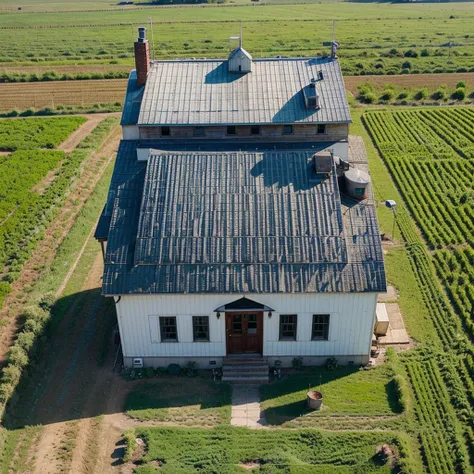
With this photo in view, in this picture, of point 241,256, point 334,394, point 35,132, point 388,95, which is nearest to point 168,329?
point 241,256

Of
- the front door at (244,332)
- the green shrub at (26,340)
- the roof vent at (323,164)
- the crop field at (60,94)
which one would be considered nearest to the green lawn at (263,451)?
the front door at (244,332)

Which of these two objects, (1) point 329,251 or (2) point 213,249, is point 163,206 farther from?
(1) point 329,251

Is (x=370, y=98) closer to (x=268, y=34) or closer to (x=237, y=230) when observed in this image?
(x=237, y=230)

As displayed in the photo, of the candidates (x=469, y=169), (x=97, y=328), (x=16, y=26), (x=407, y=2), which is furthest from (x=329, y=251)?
(x=407, y=2)

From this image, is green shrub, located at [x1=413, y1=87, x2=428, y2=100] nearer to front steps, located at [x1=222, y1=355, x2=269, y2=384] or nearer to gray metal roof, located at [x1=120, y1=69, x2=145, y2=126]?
gray metal roof, located at [x1=120, y1=69, x2=145, y2=126]

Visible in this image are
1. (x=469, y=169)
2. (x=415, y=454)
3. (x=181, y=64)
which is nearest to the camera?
(x=415, y=454)

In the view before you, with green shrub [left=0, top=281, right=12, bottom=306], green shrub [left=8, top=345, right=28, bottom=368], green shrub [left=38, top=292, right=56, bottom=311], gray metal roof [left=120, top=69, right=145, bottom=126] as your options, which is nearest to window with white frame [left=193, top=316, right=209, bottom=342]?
green shrub [left=8, top=345, right=28, bottom=368]

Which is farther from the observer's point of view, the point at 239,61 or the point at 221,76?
the point at 221,76
